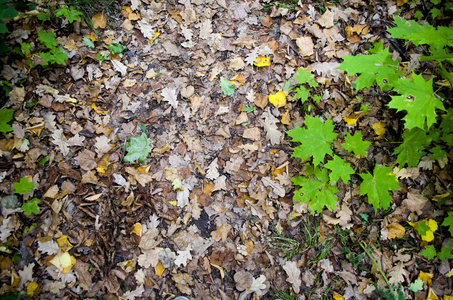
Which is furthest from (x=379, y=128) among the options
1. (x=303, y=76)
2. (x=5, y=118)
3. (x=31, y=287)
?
(x=5, y=118)

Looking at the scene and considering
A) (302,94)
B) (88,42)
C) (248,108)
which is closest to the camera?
(302,94)

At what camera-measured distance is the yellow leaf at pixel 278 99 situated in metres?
3.51

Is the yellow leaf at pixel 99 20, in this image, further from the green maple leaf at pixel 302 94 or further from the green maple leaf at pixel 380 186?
the green maple leaf at pixel 380 186

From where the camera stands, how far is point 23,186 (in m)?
2.91

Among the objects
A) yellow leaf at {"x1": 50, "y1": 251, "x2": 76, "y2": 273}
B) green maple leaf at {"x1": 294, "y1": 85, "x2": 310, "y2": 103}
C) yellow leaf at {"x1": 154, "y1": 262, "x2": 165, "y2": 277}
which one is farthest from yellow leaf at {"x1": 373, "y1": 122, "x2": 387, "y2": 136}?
yellow leaf at {"x1": 50, "y1": 251, "x2": 76, "y2": 273}

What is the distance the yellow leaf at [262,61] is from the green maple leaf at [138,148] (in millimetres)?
1908

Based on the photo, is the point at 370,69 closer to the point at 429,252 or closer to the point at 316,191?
the point at 316,191

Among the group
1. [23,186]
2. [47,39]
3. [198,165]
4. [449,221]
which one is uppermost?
[47,39]

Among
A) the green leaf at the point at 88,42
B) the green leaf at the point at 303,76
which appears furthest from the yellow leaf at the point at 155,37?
the green leaf at the point at 303,76

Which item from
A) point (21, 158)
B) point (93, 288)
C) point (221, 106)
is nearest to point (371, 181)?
point (221, 106)

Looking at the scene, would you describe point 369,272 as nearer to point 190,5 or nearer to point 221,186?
point 221,186

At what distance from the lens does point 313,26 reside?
12.4 feet

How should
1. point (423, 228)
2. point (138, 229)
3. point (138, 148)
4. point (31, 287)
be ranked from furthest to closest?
1. point (138, 148)
2. point (423, 228)
3. point (138, 229)
4. point (31, 287)

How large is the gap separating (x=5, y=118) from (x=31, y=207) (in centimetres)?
116
